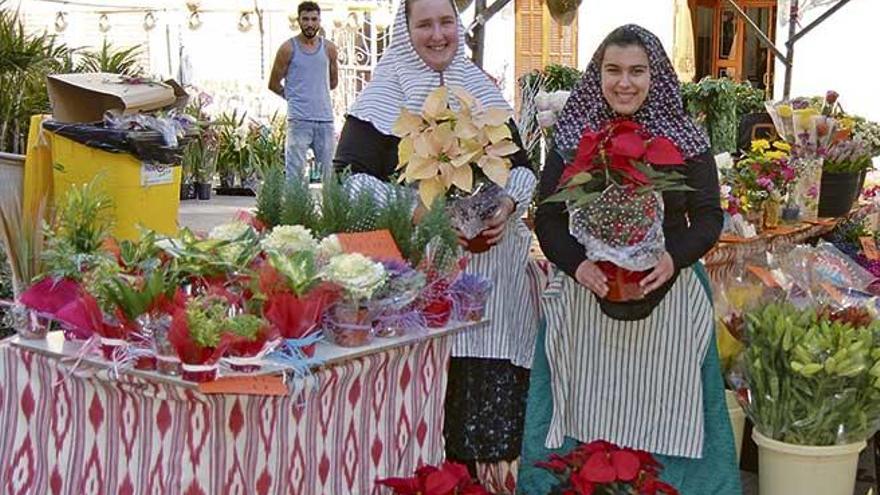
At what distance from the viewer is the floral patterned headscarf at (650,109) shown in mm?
2736

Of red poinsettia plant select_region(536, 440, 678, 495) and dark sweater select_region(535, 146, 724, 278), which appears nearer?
red poinsettia plant select_region(536, 440, 678, 495)

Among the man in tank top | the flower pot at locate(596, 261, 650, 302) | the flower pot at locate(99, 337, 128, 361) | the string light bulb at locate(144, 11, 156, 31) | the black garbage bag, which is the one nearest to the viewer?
the flower pot at locate(99, 337, 128, 361)

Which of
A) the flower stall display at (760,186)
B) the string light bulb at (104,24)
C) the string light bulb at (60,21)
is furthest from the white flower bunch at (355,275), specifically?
the string light bulb at (60,21)

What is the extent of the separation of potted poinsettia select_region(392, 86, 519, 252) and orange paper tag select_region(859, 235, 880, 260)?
85.1 inches

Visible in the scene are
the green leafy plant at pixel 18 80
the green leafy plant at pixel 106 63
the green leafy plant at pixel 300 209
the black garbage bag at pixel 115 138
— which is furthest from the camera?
the green leafy plant at pixel 106 63

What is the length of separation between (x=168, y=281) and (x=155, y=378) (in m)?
0.22

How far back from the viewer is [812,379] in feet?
9.83

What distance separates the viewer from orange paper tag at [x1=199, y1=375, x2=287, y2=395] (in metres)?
2.07

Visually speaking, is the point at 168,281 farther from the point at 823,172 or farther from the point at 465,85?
the point at 823,172

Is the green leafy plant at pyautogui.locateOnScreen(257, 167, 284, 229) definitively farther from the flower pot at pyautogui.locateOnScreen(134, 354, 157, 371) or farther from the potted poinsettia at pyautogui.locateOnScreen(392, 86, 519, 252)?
the flower pot at pyautogui.locateOnScreen(134, 354, 157, 371)

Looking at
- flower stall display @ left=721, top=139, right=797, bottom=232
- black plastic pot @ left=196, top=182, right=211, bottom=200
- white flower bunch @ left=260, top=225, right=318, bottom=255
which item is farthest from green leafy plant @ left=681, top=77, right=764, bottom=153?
black plastic pot @ left=196, top=182, right=211, bottom=200

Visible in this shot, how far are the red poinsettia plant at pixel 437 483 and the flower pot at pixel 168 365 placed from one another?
60 cm

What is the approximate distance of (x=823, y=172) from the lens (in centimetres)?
487

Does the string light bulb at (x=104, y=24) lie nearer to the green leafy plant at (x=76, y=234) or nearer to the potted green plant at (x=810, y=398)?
the green leafy plant at (x=76, y=234)
